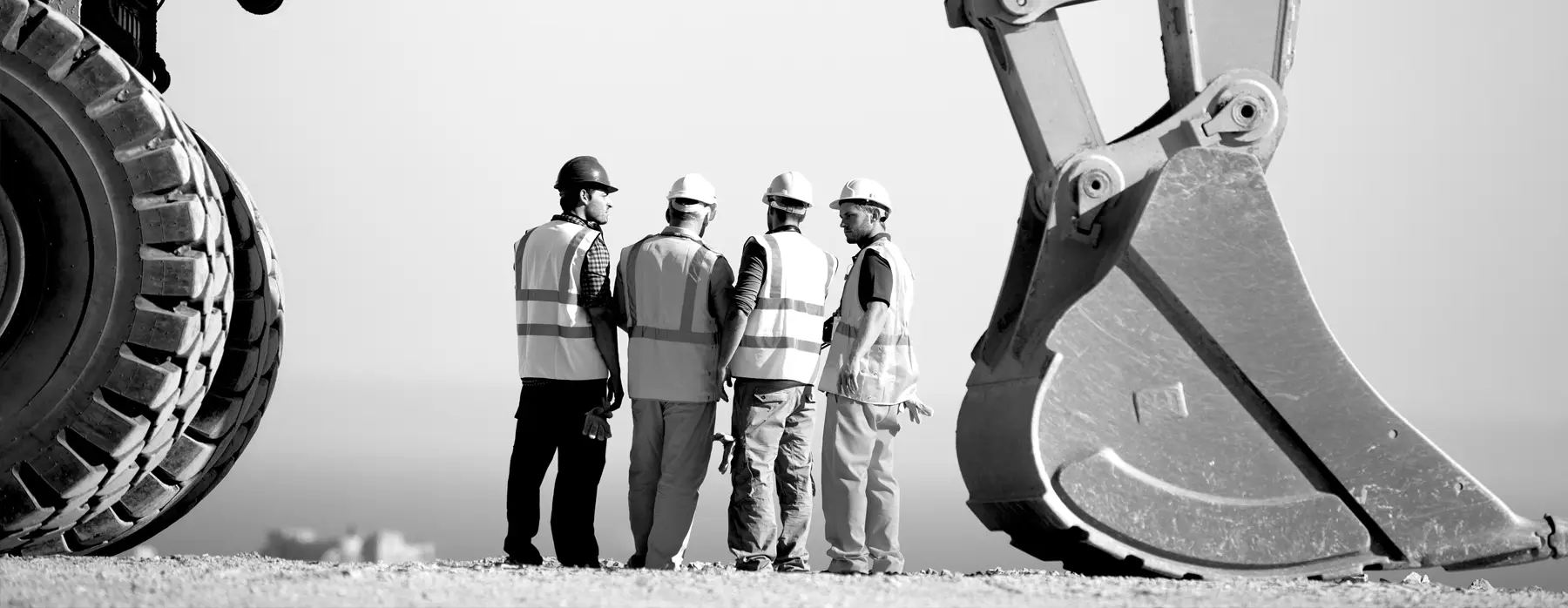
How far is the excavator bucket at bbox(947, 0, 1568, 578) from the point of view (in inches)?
246

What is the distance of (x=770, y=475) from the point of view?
23.6 feet

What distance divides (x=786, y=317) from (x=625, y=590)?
87.3 inches

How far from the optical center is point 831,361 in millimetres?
7352

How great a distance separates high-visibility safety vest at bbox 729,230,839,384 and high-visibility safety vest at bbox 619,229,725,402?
0.53 feet

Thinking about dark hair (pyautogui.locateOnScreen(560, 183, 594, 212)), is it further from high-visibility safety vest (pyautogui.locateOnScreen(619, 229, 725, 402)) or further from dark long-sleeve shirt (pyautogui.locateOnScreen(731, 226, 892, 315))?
dark long-sleeve shirt (pyautogui.locateOnScreen(731, 226, 892, 315))

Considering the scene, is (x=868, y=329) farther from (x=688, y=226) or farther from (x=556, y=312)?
(x=556, y=312)

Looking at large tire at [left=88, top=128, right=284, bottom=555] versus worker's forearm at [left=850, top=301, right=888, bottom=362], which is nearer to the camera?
worker's forearm at [left=850, top=301, right=888, bottom=362]

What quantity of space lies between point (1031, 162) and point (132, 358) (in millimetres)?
3657

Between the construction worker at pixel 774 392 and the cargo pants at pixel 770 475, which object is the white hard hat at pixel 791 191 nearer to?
the construction worker at pixel 774 392

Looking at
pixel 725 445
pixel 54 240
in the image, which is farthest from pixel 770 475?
pixel 54 240

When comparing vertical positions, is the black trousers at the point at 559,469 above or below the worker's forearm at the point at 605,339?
below

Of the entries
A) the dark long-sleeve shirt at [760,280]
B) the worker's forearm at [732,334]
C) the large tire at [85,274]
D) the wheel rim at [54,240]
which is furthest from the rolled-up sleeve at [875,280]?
the wheel rim at [54,240]

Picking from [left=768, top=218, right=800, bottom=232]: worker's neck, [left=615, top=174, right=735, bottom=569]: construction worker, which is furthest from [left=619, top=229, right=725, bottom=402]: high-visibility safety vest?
[left=768, top=218, right=800, bottom=232]: worker's neck

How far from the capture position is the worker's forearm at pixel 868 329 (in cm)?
711
